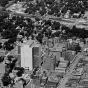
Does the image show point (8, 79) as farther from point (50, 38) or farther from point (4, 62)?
A: point (50, 38)

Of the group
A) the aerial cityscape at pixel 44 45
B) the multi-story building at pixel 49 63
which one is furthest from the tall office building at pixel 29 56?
the multi-story building at pixel 49 63

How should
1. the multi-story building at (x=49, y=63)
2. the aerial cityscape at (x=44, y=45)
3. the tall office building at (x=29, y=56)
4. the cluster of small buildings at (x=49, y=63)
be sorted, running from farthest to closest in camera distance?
the tall office building at (x=29, y=56) < the multi-story building at (x=49, y=63) < the aerial cityscape at (x=44, y=45) < the cluster of small buildings at (x=49, y=63)

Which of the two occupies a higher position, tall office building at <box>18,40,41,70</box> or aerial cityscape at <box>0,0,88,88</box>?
tall office building at <box>18,40,41,70</box>

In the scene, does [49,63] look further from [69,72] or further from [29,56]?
[29,56]

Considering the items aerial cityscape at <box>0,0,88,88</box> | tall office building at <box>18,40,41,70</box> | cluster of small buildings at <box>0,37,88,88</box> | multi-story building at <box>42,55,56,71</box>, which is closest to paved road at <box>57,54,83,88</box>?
aerial cityscape at <box>0,0,88,88</box>

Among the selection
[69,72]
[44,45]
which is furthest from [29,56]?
[44,45]

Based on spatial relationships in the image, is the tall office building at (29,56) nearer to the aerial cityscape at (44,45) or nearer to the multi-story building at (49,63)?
the aerial cityscape at (44,45)

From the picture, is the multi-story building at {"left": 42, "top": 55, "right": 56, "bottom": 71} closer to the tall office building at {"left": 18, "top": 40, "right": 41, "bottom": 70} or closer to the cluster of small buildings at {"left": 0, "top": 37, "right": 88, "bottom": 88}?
the cluster of small buildings at {"left": 0, "top": 37, "right": 88, "bottom": 88}

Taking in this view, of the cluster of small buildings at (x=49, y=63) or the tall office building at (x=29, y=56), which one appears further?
the tall office building at (x=29, y=56)
